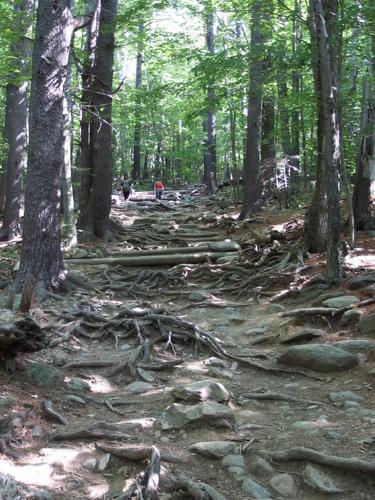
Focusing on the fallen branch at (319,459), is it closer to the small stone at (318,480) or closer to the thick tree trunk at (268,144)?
the small stone at (318,480)

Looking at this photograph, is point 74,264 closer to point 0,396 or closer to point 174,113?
point 0,396

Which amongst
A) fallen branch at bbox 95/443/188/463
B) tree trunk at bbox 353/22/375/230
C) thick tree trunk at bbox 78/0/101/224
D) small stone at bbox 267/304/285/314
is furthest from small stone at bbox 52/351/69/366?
thick tree trunk at bbox 78/0/101/224

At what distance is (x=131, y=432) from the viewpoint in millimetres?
4598

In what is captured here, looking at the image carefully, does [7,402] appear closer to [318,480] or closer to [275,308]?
[318,480]

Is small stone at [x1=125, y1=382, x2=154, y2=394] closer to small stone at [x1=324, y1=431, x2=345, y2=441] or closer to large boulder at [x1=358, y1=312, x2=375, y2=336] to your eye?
small stone at [x1=324, y1=431, x2=345, y2=441]

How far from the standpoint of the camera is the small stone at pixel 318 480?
12.1 ft

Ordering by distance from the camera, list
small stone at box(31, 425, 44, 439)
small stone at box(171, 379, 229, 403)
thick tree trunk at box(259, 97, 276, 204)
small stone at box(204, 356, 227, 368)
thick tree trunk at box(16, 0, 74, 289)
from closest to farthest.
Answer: small stone at box(31, 425, 44, 439) < small stone at box(171, 379, 229, 403) < small stone at box(204, 356, 227, 368) < thick tree trunk at box(16, 0, 74, 289) < thick tree trunk at box(259, 97, 276, 204)

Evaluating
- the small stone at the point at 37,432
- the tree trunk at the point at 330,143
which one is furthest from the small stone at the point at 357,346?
the small stone at the point at 37,432

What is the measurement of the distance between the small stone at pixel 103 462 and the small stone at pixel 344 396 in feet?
8.28

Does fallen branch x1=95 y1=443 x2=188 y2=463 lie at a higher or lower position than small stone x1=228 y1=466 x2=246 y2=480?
higher

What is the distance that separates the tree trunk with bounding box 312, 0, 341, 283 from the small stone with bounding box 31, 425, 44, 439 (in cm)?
572

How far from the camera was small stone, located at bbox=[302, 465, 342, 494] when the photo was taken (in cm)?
368

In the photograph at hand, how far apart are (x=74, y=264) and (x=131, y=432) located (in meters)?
8.33

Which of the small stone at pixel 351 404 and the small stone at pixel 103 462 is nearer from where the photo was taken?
the small stone at pixel 103 462
